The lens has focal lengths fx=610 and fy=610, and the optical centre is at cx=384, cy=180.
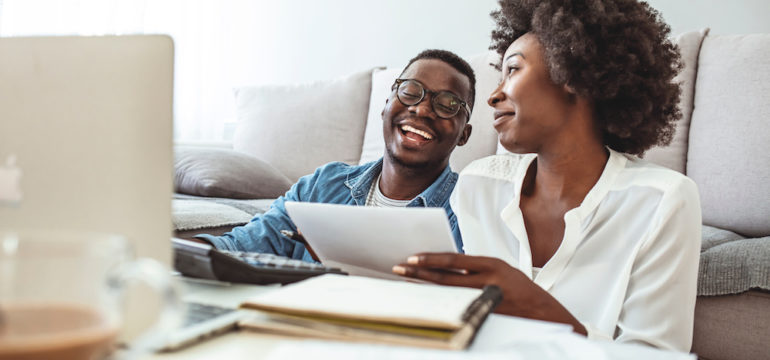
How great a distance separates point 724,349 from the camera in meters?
1.23

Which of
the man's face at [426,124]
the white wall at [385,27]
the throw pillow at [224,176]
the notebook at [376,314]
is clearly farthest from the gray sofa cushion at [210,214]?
the white wall at [385,27]

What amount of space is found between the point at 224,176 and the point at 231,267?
4.85 ft

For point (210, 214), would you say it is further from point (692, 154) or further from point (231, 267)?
point (692, 154)

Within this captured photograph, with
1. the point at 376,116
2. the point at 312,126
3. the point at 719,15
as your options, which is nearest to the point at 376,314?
the point at 376,116

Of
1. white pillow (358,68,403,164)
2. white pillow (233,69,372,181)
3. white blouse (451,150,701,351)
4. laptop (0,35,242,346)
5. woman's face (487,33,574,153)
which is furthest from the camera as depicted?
white pillow (233,69,372,181)

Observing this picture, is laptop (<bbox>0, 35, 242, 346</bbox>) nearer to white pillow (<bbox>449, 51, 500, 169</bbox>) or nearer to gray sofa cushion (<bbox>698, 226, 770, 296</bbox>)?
gray sofa cushion (<bbox>698, 226, 770, 296</bbox>)

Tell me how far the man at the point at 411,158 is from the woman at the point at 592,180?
171 millimetres

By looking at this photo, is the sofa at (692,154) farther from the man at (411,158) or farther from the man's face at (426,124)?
the man's face at (426,124)

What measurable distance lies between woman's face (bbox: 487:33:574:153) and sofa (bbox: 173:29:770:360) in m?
0.46

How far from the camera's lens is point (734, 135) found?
1635 mm

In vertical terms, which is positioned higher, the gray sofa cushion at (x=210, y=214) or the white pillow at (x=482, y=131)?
the white pillow at (x=482, y=131)

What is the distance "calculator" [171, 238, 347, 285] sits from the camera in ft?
2.13

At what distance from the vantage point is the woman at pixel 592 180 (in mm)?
929

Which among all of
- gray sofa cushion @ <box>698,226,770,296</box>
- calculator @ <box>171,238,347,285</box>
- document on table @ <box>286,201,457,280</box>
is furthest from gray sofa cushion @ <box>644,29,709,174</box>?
calculator @ <box>171,238,347,285</box>
